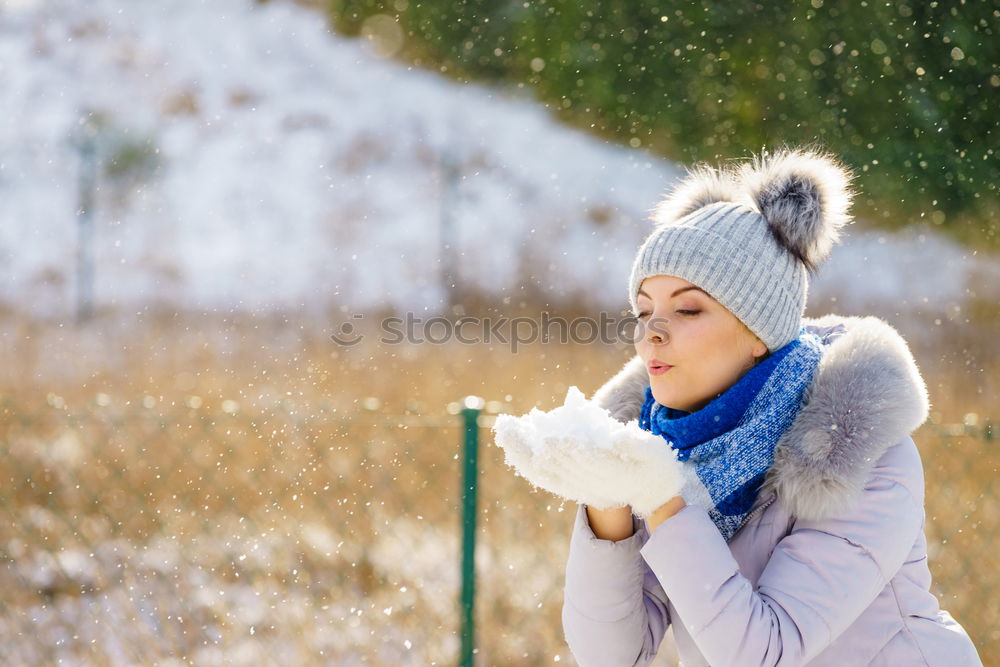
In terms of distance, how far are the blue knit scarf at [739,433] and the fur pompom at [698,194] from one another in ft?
1.05

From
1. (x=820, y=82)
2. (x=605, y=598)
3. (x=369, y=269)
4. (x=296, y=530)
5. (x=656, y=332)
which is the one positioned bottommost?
(x=296, y=530)

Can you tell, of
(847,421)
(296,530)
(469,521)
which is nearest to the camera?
(847,421)

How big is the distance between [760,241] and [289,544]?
367 centimetres

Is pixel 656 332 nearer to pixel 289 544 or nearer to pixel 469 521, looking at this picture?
pixel 469 521

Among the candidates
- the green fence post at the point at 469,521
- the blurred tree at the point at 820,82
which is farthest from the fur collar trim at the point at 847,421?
the blurred tree at the point at 820,82

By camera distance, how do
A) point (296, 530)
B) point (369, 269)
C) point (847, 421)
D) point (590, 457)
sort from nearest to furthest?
point (590, 457) → point (847, 421) → point (296, 530) → point (369, 269)

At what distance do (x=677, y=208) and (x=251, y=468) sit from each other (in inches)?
176

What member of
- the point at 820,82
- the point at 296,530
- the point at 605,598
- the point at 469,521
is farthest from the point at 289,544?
the point at 820,82

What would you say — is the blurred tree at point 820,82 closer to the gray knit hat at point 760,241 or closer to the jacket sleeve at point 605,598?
the gray knit hat at point 760,241

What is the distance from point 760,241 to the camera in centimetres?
154

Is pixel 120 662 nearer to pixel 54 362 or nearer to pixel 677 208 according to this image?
pixel 677 208

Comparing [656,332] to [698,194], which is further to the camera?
[698,194]

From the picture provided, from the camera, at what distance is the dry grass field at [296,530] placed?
3744 millimetres

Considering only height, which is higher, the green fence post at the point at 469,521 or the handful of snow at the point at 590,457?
the handful of snow at the point at 590,457
